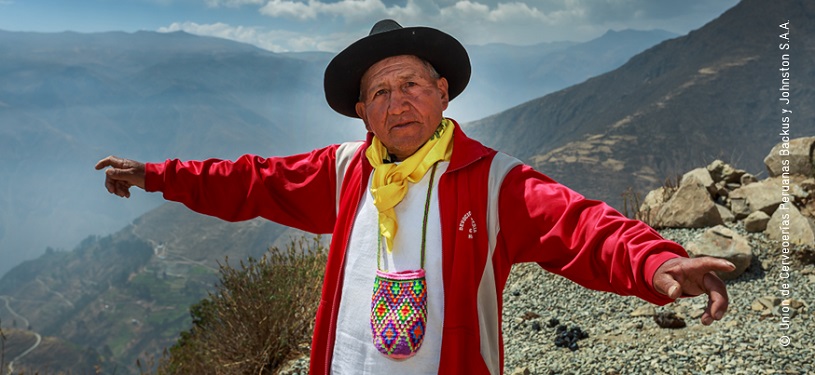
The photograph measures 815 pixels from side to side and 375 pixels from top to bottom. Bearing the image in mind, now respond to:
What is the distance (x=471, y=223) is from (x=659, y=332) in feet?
12.7

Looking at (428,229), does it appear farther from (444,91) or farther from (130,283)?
(130,283)

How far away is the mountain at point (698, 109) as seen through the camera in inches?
2351

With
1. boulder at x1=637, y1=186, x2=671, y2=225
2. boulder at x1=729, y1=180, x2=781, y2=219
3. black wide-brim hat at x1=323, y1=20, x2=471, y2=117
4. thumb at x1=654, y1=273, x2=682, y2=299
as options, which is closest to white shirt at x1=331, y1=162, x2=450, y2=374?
black wide-brim hat at x1=323, y1=20, x2=471, y2=117

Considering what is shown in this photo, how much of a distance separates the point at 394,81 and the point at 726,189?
8395 millimetres

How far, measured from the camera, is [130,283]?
467ft

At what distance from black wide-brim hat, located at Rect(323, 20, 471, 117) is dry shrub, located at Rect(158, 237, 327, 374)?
3524 millimetres

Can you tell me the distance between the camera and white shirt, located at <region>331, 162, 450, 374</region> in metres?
2.19

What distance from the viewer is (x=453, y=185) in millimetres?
2273

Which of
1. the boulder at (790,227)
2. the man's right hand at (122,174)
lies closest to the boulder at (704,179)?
the boulder at (790,227)

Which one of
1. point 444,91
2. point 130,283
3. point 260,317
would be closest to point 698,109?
point 260,317

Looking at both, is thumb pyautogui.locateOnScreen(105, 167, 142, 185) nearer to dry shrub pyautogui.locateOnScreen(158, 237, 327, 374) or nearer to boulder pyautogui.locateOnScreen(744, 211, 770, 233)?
dry shrub pyautogui.locateOnScreen(158, 237, 327, 374)

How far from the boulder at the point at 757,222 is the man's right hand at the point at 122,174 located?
722cm

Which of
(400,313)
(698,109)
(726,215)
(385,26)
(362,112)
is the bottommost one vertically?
(400,313)

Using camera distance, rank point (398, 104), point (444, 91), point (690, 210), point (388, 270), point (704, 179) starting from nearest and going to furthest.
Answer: point (388, 270), point (398, 104), point (444, 91), point (690, 210), point (704, 179)
